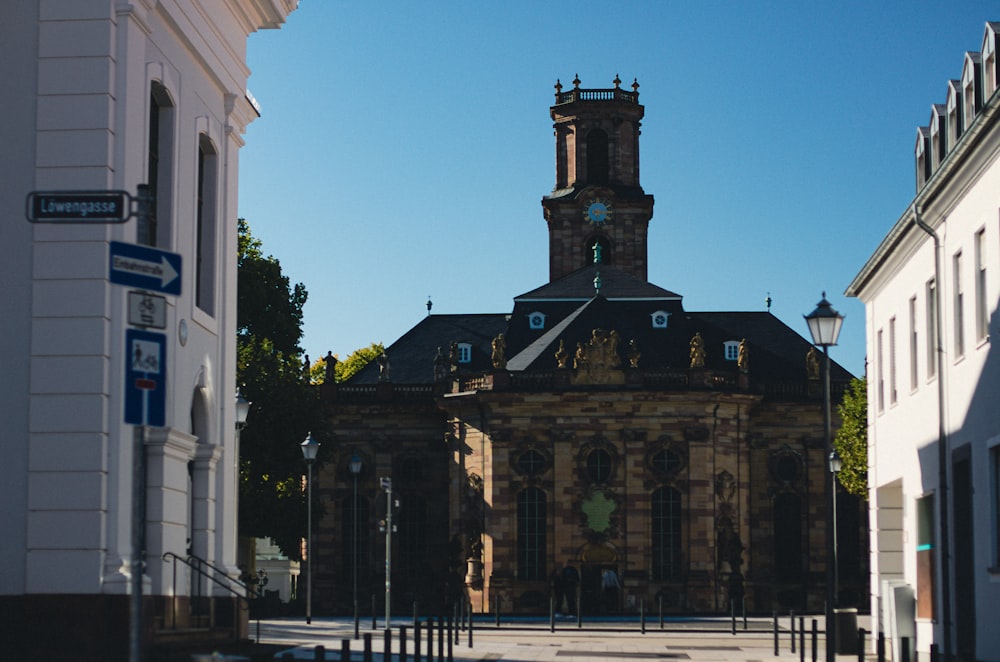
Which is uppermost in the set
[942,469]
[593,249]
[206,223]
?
[593,249]

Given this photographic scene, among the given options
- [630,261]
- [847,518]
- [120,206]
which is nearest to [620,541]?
[847,518]

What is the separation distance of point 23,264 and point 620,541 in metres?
54.1

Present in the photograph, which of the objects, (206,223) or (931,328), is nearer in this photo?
(206,223)

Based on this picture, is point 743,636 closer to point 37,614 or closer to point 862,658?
point 862,658

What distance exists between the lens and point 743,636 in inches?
1807

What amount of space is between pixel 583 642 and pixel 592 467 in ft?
101

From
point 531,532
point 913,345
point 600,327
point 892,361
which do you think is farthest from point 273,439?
point 913,345

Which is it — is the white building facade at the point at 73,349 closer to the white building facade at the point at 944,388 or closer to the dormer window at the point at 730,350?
the white building facade at the point at 944,388

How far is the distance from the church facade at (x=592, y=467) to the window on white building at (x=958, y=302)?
1611 inches

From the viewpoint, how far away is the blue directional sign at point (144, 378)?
12.5 m

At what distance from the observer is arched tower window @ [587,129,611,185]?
288ft

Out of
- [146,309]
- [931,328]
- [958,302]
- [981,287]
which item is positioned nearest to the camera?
[146,309]

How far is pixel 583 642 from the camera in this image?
41.2 metres

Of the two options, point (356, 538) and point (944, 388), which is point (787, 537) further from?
point (944, 388)
